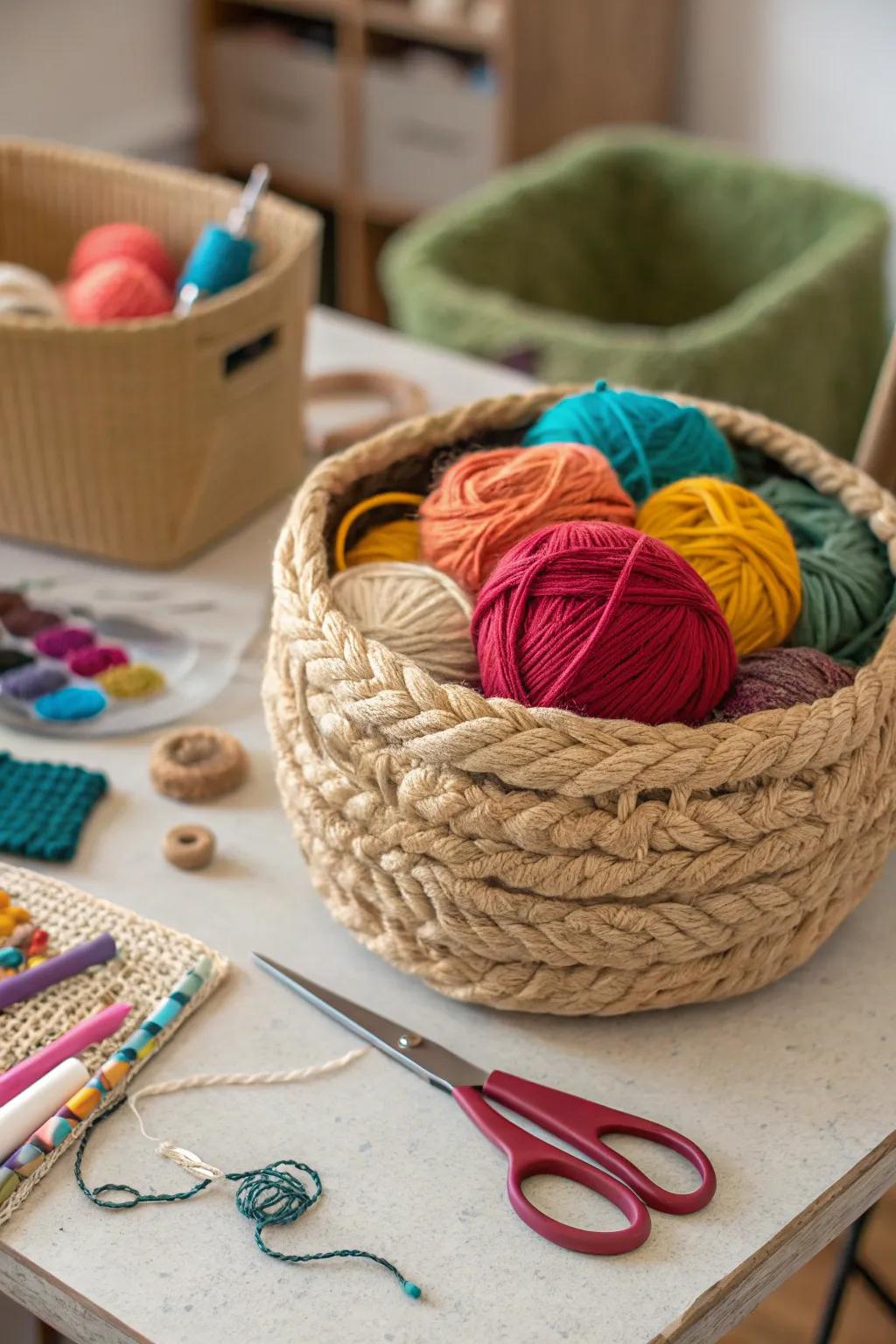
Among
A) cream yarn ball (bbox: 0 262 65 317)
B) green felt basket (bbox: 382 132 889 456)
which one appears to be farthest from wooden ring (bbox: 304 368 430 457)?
green felt basket (bbox: 382 132 889 456)

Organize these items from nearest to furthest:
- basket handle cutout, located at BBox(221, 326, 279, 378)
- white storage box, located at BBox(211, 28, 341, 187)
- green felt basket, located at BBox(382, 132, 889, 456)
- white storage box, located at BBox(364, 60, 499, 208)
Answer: basket handle cutout, located at BBox(221, 326, 279, 378), green felt basket, located at BBox(382, 132, 889, 456), white storage box, located at BBox(364, 60, 499, 208), white storage box, located at BBox(211, 28, 341, 187)

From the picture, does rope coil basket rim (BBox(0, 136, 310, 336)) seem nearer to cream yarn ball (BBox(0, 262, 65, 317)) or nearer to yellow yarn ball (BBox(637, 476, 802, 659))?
cream yarn ball (BBox(0, 262, 65, 317))

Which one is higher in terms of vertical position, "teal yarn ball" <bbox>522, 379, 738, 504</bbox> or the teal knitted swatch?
"teal yarn ball" <bbox>522, 379, 738, 504</bbox>

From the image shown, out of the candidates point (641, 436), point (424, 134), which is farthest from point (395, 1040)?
point (424, 134)

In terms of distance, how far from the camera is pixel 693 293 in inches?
73.5

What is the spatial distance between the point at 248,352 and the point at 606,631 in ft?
1.40

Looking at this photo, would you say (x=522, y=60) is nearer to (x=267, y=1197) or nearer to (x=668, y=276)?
(x=668, y=276)

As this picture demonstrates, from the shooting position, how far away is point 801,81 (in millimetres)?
2076

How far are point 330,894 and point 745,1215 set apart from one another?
20 centimetres

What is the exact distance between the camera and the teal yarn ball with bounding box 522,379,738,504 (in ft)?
2.08

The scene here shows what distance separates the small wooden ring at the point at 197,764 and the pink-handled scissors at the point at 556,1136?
0.16 metres

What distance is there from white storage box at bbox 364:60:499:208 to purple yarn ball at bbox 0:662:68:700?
62.2 inches

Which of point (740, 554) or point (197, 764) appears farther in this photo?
point (197, 764)

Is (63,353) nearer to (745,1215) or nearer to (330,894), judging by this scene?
(330,894)
